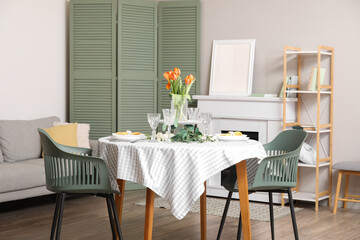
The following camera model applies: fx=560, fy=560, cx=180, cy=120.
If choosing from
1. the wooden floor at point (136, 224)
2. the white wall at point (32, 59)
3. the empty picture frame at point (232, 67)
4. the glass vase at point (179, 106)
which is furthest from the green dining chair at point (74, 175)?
the empty picture frame at point (232, 67)

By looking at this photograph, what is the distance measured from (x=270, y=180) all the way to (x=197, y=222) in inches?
55.8

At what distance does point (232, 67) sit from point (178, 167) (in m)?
3.13

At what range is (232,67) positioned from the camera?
20.7 feet

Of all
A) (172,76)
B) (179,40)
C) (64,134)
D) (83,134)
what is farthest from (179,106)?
(179,40)

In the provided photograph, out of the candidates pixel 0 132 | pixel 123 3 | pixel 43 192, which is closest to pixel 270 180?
pixel 43 192

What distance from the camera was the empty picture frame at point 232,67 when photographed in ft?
20.2

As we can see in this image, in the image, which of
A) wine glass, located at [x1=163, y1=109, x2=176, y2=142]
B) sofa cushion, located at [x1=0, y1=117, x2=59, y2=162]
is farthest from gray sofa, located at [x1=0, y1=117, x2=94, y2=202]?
wine glass, located at [x1=163, y1=109, x2=176, y2=142]

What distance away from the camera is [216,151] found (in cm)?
337

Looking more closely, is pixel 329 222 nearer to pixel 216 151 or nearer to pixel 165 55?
pixel 216 151

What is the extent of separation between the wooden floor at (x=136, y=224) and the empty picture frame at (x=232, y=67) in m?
1.50

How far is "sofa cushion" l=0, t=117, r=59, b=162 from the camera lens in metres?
5.64

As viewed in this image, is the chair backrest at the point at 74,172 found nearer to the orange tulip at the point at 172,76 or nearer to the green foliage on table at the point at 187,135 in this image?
the green foliage on table at the point at 187,135

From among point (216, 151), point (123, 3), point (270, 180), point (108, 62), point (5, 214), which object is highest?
point (123, 3)

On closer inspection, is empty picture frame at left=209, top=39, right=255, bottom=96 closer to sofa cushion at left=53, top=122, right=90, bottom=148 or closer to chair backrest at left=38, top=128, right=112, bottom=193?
sofa cushion at left=53, top=122, right=90, bottom=148
